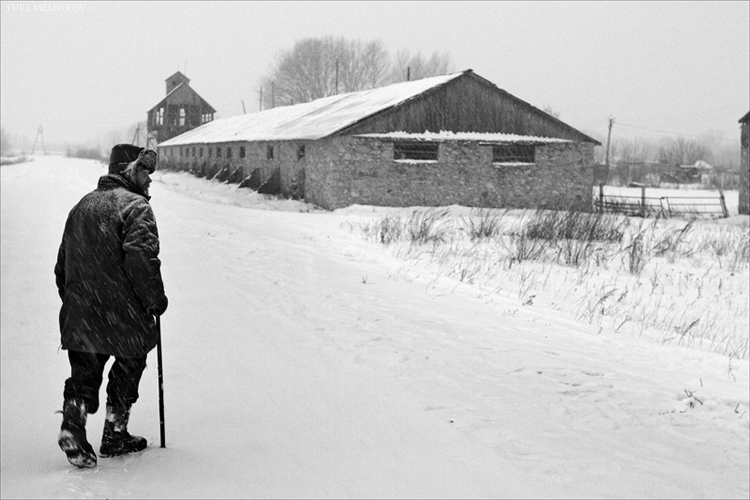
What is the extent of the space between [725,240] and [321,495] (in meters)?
17.4

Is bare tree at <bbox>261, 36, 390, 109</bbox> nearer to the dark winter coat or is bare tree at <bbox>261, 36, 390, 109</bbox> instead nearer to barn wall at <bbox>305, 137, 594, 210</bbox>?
barn wall at <bbox>305, 137, 594, 210</bbox>

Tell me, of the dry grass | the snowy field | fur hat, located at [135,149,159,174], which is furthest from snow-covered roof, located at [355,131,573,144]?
fur hat, located at [135,149,159,174]

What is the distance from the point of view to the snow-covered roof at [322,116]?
26.0 metres

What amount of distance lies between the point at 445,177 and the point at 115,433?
22.5 metres

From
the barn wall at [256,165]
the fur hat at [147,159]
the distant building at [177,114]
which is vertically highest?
the distant building at [177,114]

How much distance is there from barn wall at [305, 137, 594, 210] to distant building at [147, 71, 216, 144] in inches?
1444

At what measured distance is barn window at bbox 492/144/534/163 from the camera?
2725cm

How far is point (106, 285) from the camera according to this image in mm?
4109

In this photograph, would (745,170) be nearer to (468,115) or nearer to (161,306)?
(468,115)

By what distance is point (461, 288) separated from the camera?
1009 cm

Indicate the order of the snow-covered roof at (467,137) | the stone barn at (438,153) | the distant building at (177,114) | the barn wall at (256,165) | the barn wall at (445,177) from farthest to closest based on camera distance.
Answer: the distant building at (177,114)
the barn wall at (256,165)
the snow-covered roof at (467,137)
the stone barn at (438,153)
the barn wall at (445,177)

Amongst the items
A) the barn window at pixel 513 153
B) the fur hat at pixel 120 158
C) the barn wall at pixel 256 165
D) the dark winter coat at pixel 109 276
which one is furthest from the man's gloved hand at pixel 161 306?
the barn window at pixel 513 153

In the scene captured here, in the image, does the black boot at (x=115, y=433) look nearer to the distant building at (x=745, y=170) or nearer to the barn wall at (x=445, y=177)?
the barn wall at (x=445, y=177)

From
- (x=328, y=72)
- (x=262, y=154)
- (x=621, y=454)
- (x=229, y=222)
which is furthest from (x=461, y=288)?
(x=328, y=72)
